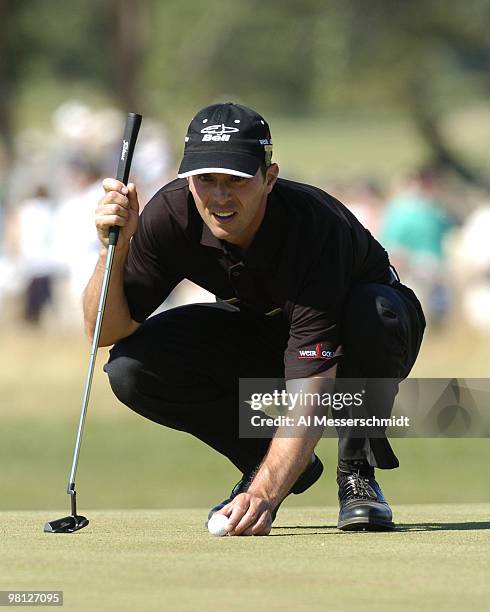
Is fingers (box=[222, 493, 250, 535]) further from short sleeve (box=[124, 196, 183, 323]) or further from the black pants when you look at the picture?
short sleeve (box=[124, 196, 183, 323])

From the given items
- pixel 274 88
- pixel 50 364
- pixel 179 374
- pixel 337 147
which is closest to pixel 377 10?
pixel 274 88

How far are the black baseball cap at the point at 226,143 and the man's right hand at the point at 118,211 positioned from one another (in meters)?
0.36

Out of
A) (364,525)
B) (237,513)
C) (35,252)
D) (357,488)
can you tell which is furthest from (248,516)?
(35,252)

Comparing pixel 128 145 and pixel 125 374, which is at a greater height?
pixel 128 145

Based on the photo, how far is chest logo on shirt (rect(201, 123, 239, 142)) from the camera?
18.7 ft

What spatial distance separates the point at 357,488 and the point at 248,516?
2.52 feet

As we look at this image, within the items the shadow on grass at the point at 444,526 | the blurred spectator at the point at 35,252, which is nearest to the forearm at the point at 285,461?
the shadow on grass at the point at 444,526

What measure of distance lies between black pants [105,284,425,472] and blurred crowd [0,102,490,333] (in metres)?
9.44

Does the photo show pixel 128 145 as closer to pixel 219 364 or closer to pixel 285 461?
pixel 219 364

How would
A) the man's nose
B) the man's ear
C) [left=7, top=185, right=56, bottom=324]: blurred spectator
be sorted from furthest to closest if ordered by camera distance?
[left=7, top=185, right=56, bottom=324]: blurred spectator < the man's ear < the man's nose

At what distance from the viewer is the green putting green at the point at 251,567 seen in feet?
14.0

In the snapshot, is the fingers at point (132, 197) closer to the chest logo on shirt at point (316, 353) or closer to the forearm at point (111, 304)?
the forearm at point (111, 304)

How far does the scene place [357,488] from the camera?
20.6ft

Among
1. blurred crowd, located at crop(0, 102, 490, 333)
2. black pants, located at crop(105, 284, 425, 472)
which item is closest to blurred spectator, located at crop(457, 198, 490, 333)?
blurred crowd, located at crop(0, 102, 490, 333)
